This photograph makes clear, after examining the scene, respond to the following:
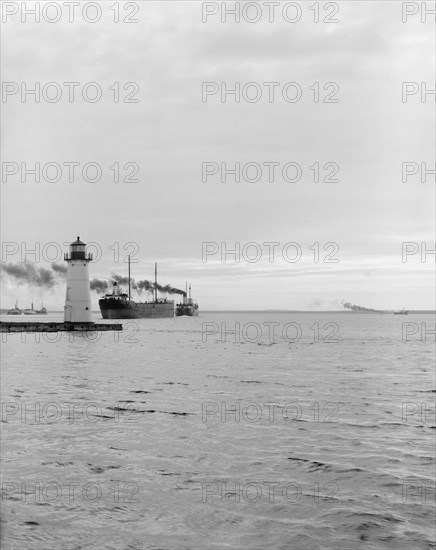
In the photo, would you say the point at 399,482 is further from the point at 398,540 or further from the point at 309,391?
the point at 309,391

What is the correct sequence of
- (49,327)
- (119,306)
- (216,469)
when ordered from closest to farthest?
(216,469) → (49,327) → (119,306)

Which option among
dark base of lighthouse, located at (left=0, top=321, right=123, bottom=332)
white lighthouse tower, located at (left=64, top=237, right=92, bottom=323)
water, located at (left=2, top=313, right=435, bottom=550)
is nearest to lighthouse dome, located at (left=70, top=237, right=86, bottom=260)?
white lighthouse tower, located at (left=64, top=237, right=92, bottom=323)

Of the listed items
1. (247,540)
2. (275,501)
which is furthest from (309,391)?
(247,540)

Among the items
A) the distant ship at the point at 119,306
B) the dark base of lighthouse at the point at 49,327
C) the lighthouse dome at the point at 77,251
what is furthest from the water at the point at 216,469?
the distant ship at the point at 119,306

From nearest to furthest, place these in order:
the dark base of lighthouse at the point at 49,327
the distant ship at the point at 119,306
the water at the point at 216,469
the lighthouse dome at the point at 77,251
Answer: the water at the point at 216,469 < the lighthouse dome at the point at 77,251 < the dark base of lighthouse at the point at 49,327 < the distant ship at the point at 119,306

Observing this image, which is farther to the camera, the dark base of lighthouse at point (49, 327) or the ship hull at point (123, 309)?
the ship hull at point (123, 309)

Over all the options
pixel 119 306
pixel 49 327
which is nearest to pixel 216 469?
pixel 49 327

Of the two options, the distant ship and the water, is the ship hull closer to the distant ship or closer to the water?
the distant ship

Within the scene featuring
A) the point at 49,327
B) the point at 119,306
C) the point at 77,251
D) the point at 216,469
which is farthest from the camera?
the point at 119,306

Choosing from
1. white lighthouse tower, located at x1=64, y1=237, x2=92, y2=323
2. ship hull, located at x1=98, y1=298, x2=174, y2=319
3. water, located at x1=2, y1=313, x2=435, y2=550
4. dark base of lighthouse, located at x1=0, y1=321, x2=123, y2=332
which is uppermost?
white lighthouse tower, located at x1=64, y1=237, x2=92, y2=323

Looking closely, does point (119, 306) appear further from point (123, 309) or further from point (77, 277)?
point (77, 277)

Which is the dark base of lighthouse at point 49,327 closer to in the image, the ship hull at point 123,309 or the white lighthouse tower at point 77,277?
the white lighthouse tower at point 77,277

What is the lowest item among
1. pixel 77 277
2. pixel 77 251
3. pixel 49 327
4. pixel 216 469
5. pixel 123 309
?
pixel 216 469

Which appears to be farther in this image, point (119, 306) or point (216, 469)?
point (119, 306)
